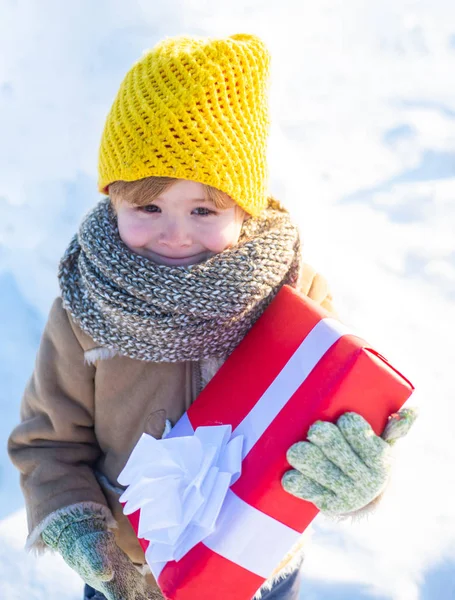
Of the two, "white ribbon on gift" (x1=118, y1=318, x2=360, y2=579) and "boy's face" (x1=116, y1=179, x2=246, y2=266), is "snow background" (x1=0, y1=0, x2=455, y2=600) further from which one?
"boy's face" (x1=116, y1=179, x2=246, y2=266)

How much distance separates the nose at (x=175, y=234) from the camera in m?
1.14

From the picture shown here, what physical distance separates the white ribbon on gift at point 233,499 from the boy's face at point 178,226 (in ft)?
0.88

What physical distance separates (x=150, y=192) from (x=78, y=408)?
50 centimetres

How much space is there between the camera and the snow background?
5.84 ft

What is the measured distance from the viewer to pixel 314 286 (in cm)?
138

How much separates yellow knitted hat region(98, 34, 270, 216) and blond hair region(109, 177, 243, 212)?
2cm

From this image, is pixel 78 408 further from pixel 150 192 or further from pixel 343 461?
pixel 343 461

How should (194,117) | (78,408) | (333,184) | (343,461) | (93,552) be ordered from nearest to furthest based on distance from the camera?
(343,461), (194,117), (93,552), (78,408), (333,184)

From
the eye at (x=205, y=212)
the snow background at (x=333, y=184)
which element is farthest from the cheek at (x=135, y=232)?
the snow background at (x=333, y=184)

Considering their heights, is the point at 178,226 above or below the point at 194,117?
below

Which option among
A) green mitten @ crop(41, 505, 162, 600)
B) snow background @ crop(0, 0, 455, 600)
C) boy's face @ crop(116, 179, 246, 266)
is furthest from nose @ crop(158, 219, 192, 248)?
snow background @ crop(0, 0, 455, 600)

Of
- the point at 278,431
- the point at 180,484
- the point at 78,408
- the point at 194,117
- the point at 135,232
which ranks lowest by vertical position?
the point at 78,408

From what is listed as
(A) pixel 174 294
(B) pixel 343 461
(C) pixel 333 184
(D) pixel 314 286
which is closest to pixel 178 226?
(A) pixel 174 294

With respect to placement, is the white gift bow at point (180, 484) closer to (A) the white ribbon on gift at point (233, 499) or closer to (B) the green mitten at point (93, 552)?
(A) the white ribbon on gift at point (233, 499)
